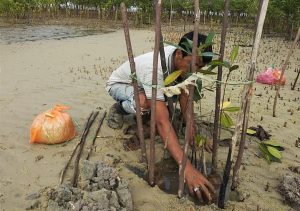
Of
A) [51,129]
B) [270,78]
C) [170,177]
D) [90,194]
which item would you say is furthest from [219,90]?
[270,78]

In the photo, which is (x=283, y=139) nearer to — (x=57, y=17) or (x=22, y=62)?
(x=22, y=62)

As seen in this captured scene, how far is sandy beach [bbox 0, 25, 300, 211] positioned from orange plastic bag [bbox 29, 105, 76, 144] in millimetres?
73

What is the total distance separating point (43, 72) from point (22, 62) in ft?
4.80

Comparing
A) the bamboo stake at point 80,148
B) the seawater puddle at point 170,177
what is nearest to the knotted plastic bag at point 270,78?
the bamboo stake at point 80,148

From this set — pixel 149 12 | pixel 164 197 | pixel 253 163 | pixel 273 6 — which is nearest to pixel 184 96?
pixel 253 163

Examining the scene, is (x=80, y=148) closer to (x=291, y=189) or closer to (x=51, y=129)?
Result: (x=51, y=129)

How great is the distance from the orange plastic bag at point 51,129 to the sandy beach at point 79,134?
73 millimetres

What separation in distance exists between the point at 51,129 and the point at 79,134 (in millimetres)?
412

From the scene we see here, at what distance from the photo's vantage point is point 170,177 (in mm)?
3059

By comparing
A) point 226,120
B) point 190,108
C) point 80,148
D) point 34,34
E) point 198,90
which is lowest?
point 80,148

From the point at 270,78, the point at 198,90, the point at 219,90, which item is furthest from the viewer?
the point at 270,78

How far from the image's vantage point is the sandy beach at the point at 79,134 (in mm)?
2750

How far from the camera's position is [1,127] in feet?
13.1

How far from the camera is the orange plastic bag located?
3.48m
